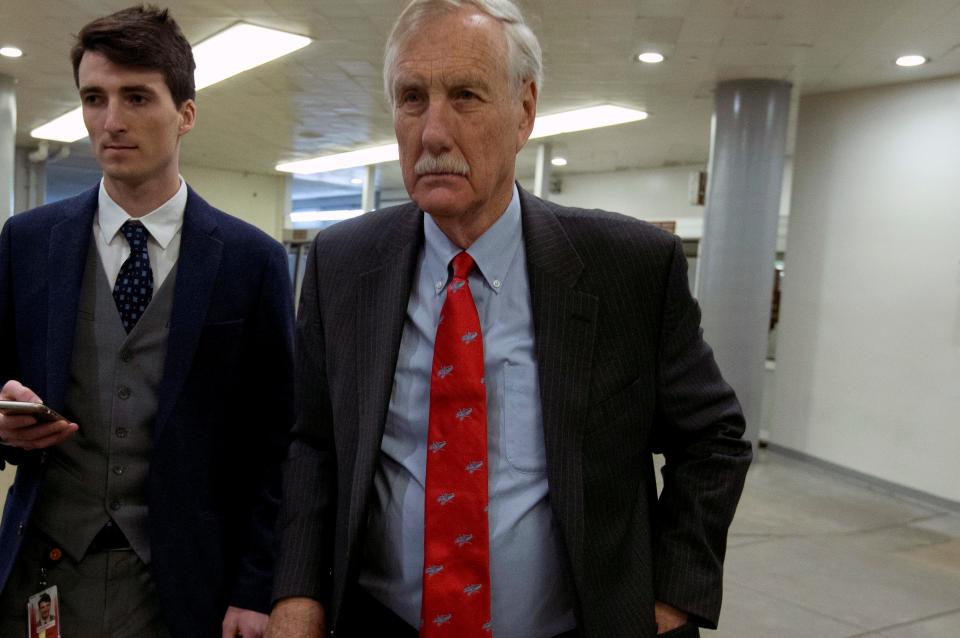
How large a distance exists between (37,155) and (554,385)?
17.2 metres

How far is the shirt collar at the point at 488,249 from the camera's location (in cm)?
152

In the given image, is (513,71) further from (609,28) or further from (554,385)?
(609,28)

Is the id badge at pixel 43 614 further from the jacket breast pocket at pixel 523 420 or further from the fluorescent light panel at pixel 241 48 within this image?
the fluorescent light panel at pixel 241 48

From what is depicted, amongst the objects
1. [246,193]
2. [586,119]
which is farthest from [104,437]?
[246,193]

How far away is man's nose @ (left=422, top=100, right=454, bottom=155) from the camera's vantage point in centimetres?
141

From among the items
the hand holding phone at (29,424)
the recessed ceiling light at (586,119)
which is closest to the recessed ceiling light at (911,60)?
the recessed ceiling light at (586,119)

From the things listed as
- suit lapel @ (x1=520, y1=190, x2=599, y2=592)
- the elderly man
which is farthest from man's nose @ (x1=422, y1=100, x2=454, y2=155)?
suit lapel @ (x1=520, y1=190, x2=599, y2=592)

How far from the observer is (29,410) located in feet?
4.69

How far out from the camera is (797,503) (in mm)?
7137

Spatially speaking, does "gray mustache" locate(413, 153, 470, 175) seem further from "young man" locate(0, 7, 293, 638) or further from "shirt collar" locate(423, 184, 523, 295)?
"young man" locate(0, 7, 293, 638)

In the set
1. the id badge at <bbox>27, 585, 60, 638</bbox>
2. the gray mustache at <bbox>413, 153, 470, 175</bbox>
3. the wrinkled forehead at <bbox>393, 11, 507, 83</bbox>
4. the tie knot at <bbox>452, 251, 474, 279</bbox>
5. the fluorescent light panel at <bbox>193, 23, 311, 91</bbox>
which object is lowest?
the id badge at <bbox>27, 585, 60, 638</bbox>

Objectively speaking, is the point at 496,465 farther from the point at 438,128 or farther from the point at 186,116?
the point at 186,116

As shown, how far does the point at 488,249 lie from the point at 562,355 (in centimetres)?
24

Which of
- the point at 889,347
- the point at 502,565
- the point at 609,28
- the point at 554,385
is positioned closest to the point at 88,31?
the point at 554,385
